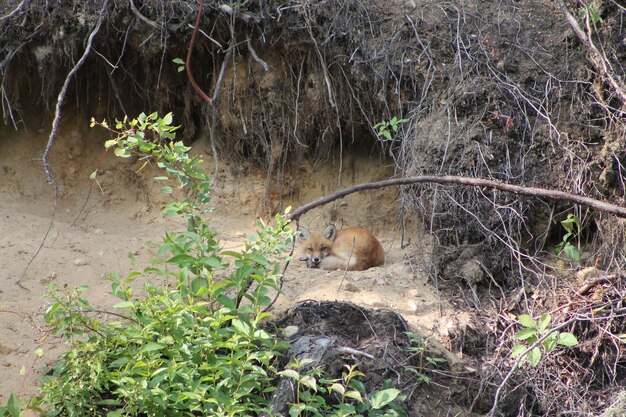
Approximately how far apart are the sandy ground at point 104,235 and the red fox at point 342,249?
0.54ft

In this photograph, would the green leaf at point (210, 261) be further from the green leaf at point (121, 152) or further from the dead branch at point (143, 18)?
the dead branch at point (143, 18)

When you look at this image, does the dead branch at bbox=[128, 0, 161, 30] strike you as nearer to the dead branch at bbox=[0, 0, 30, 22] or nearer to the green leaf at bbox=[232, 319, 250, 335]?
the dead branch at bbox=[0, 0, 30, 22]

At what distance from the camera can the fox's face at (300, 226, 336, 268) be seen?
7.82 metres

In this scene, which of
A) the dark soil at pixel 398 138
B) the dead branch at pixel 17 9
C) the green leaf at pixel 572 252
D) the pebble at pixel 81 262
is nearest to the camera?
the dark soil at pixel 398 138

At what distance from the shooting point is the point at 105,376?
4.71 meters

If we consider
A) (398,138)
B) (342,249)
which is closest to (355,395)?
(342,249)

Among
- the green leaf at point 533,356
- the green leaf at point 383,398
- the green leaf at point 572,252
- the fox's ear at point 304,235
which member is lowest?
the fox's ear at point 304,235

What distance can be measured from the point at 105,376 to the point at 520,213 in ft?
11.2

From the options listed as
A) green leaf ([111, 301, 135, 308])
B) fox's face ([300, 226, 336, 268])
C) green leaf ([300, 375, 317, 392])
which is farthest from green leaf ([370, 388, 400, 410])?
fox's face ([300, 226, 336, 268])

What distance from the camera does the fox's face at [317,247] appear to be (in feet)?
25.7

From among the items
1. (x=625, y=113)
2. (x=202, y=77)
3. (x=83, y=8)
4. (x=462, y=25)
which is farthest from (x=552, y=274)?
(x=83, y=8)

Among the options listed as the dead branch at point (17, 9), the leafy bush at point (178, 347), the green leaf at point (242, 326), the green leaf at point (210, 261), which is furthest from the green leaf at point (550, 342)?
the dead branch at point (17, 9)

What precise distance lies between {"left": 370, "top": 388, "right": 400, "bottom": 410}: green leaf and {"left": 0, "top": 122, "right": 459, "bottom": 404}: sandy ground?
3.72 feet

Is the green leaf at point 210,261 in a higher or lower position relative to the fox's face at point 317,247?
higher
